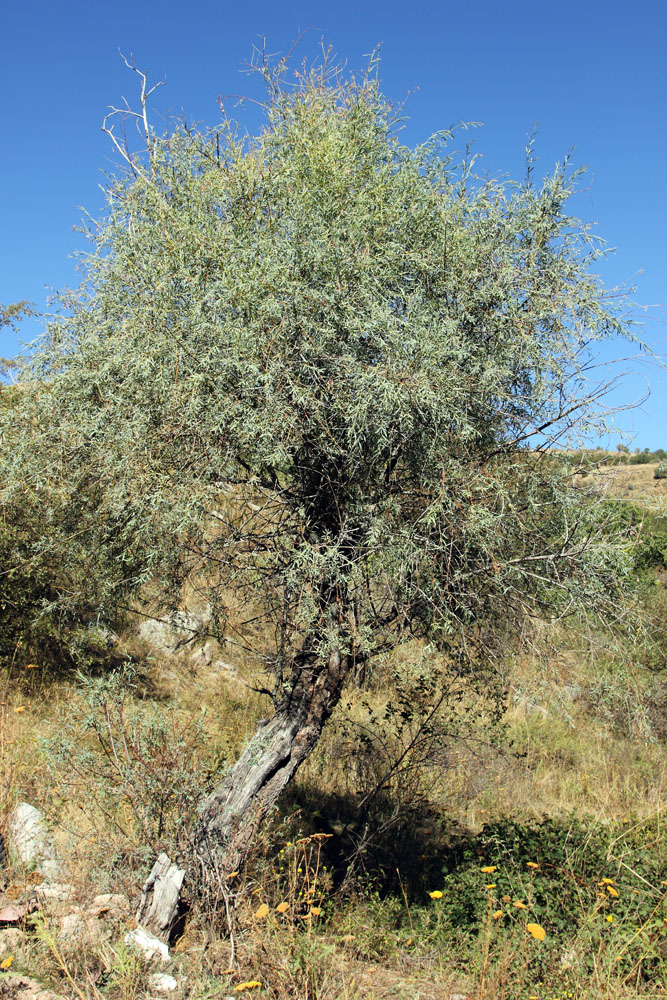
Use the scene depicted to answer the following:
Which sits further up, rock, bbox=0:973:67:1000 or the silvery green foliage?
the silvery green foliage

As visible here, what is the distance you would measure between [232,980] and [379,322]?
4.16m

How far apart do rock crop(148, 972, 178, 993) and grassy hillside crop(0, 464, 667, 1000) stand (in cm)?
3

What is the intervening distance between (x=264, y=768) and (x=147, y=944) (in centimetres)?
151

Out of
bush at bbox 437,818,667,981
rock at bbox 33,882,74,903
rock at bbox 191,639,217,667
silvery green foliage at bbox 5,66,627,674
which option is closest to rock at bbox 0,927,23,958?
rock at bbox 33,882,74,903

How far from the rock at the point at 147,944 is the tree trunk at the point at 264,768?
594 mm

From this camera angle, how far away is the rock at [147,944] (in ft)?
13.8

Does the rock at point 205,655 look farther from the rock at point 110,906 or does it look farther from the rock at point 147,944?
the rock at point 147,944

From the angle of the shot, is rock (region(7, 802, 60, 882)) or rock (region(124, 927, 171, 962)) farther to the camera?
rock (region(7, 802, 60, 882))

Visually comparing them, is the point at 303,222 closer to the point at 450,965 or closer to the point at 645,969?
the point at 450,965

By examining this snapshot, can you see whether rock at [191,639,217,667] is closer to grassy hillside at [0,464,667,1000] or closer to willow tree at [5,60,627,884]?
grassy hillside at [0,464,667,1000]

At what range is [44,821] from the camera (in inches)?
219

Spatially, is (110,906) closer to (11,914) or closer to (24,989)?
(11,914)

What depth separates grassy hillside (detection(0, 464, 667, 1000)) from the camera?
13.9 feet

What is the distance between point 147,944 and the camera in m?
4.29
